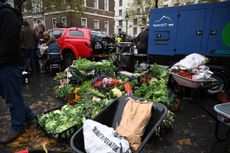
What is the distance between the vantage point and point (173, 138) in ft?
11.5

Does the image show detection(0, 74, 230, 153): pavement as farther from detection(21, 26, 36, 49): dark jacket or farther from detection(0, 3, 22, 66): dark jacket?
detection(21, 26, 36, 49): dark jacket

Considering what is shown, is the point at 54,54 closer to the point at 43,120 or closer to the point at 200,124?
the point at 43,120

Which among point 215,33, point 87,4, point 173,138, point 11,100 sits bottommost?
point 173,138

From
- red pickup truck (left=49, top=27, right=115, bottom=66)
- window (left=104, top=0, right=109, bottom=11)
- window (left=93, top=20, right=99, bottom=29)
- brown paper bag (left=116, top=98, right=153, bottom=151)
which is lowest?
brown paper bag (left=116, top=98, right=153, bottom=151)

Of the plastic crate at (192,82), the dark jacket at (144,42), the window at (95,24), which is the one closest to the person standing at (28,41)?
the dark jacket at (144,42)

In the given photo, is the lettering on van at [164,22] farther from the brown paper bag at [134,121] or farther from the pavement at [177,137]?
the brown paper bag at [134,121]

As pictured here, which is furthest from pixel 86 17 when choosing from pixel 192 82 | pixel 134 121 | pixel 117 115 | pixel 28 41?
pixel 134 121

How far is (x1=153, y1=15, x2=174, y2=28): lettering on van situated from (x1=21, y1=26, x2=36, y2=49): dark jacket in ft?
15.6

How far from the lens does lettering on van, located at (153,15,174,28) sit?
6.73 metres

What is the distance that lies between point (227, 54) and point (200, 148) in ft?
11.5

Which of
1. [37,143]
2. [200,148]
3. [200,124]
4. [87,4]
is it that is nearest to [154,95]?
[200,124]

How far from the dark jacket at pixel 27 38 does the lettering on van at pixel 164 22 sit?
475 centimetres

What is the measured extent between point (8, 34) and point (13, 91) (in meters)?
0.91

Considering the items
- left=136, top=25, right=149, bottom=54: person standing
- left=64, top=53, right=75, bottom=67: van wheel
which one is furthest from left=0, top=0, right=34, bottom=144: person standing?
left=64, top=53, right=75, bottom=67: van wheel
